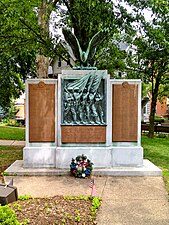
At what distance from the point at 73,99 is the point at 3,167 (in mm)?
2765

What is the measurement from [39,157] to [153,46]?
8401mm

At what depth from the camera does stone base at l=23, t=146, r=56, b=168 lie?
7.65 m

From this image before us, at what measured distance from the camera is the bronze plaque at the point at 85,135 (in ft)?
25.3

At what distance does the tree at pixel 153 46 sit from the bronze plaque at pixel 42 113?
4.16 meters

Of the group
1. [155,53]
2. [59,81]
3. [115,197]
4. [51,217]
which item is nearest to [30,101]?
[59,81]

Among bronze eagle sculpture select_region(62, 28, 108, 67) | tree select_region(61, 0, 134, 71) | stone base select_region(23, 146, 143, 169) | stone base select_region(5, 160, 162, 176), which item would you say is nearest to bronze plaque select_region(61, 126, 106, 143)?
stone base select_region(23, 146, 143, 169)

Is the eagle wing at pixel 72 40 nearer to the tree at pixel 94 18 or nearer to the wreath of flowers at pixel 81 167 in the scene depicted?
the tree at pixel 94 18

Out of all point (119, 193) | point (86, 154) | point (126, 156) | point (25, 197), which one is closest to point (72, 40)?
point (86, 154)

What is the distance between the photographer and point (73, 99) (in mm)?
7672

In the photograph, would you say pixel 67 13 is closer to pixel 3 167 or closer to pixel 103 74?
pixel 103 74

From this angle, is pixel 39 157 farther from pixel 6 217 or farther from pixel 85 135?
pixel 6 217

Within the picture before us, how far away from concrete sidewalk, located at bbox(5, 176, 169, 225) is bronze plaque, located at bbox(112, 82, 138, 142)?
135 centimetres

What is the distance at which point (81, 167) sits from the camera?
275 inches

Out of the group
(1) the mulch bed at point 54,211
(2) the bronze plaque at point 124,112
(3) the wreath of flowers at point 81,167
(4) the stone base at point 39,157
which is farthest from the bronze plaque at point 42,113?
(1) the mulch bed at point 54,211
